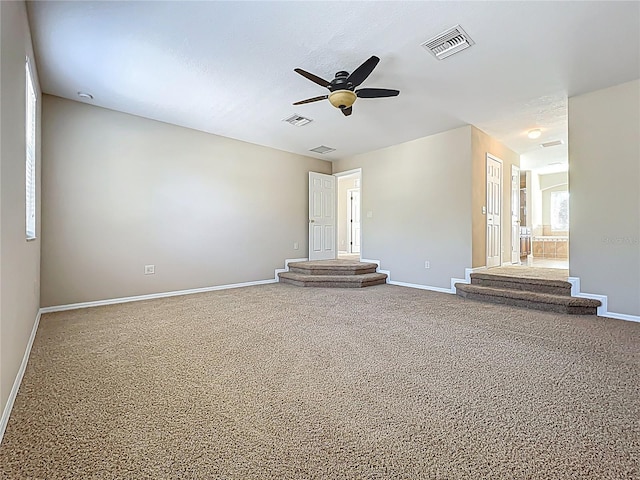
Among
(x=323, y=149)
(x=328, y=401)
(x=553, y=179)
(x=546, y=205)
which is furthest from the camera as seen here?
(x=546, y=205)

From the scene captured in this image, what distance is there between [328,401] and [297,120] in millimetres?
4205

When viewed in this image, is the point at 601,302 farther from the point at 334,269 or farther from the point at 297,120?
the point at 297,120

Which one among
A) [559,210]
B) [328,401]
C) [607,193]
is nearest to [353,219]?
[559,210]

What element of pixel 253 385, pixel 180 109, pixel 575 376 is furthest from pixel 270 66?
pixel 575 376

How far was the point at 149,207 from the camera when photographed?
4.82 meters

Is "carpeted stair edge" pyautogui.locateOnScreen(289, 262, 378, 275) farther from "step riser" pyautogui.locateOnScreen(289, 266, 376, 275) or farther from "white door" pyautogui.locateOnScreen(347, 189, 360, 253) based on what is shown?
"white door" pyautogui.locateOnScreen(347, 189, 360, 253)

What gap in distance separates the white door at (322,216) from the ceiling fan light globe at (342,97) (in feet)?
12.2

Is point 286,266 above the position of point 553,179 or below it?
below

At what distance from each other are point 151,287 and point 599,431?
5187 millimetres

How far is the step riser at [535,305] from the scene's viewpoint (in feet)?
12.6

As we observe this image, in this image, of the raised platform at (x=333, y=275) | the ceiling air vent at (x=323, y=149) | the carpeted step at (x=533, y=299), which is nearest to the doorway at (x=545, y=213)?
the carpeted step at (x=533, y=299)

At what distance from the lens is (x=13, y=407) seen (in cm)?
176

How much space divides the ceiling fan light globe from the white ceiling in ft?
0.99

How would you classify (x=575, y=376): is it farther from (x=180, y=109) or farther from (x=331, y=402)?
(x=180, y=109)
